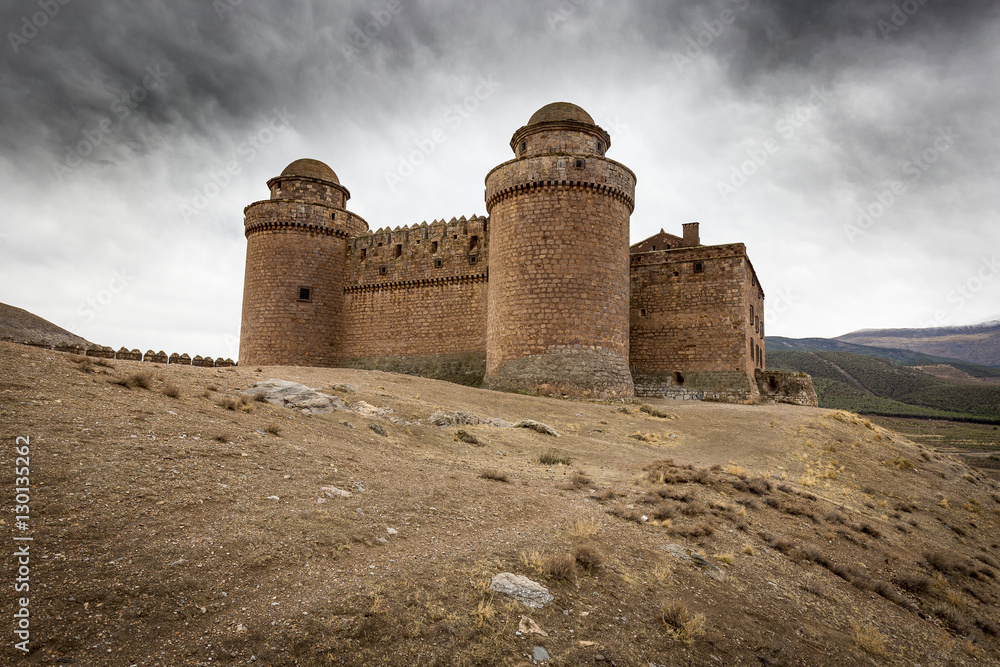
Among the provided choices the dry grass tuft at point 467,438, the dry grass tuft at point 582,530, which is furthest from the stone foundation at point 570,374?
the dry grass tuft at point 582,530

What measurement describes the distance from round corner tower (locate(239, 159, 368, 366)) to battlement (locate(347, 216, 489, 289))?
67.4 inches

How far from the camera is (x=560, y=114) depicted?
23.9 m

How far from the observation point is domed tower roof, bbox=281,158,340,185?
3022 centimetres

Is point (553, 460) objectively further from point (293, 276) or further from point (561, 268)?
point (293, 276)

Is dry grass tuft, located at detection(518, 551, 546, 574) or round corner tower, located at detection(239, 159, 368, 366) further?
round corner tower, located at detection(239, 159, 368, 366)

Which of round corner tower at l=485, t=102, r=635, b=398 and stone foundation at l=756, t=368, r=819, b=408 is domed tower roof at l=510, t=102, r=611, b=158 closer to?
round corner tower at l=485, t=102, r=635, b=398

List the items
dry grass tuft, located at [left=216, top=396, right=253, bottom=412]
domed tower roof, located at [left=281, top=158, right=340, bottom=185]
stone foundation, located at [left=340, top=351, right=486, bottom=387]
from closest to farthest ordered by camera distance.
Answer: dry grass tuft, located at [left=216, top=396, right=253, bottom=412]
stone foundation, located at [left=340, top=351, right=486, bottom=387]
domed tower roof, located at [left=281, top=158, right=340, bottom=185]

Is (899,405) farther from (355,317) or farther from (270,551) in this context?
(270,551)

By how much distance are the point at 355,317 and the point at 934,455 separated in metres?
27.7

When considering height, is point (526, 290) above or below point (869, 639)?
above

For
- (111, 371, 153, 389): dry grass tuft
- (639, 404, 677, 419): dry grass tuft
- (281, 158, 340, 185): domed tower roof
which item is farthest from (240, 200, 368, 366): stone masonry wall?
(111, 371, 153, 389): dry grass tuft

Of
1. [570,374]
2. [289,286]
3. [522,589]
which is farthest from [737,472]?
[289,286]

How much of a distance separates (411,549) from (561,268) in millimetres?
17305

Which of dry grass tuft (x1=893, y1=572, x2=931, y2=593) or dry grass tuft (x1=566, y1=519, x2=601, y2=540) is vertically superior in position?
dry grass tuft (x1=566, y1=519, x2=601, y2=540)
